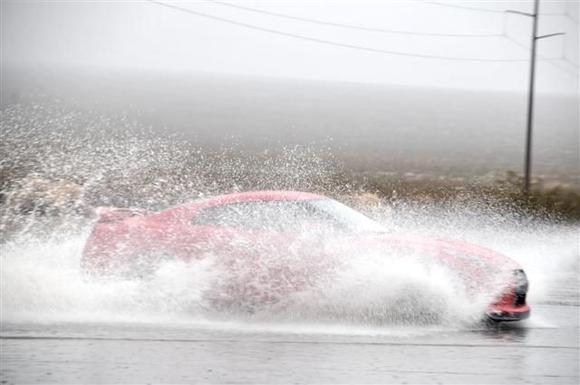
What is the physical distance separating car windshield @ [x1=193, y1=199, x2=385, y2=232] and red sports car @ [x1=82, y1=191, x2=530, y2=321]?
0.01 metres

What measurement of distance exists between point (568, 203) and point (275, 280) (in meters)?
15.9

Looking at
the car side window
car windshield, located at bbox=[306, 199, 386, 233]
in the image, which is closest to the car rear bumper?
car windshield, located at bbox=[306, 199, 386, 233]

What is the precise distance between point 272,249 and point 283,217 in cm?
46

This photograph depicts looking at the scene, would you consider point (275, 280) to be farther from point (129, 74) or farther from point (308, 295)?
point (129, 74)

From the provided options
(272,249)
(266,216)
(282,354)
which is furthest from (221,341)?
(266,216)

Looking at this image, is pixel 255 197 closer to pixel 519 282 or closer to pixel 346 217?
pixel 346 217

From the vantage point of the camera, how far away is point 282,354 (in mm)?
5688

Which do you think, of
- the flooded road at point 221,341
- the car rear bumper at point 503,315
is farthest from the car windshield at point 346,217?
the car rear bumper at point 503,315

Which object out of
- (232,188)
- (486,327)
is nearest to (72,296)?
(486,327)

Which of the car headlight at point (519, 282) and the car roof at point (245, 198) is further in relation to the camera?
the car roof at point (245, 198)

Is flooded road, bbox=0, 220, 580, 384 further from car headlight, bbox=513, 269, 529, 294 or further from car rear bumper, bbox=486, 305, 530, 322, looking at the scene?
car headlight, bbox=513, 269, 529, 294

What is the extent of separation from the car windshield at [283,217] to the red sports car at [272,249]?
11 mm

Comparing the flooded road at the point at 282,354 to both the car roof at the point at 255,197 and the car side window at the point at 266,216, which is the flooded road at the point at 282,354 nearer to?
the car side window at the point at 266,216

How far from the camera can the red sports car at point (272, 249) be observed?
6.77 metres
